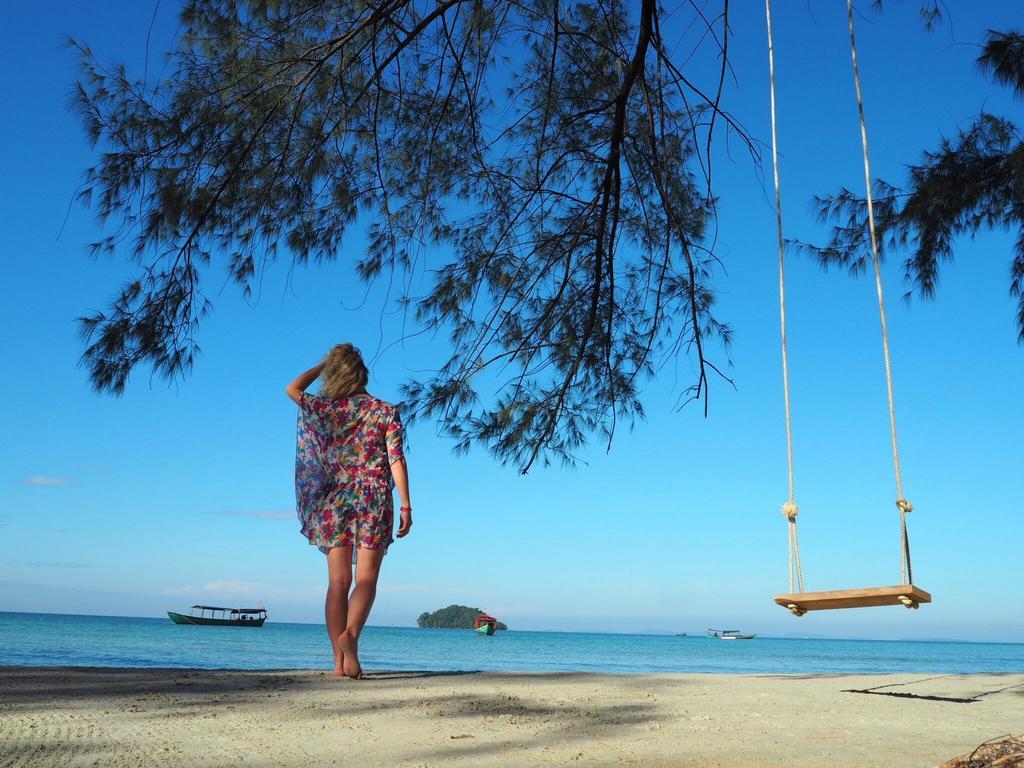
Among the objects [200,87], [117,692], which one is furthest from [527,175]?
[117,692]

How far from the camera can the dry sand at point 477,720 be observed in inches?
98.7

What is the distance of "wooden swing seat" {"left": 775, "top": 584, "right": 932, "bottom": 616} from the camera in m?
3.15

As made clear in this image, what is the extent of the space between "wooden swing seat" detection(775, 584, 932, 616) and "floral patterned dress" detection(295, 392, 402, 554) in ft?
6.29

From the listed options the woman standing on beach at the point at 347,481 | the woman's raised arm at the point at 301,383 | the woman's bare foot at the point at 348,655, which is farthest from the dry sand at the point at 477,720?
the woman's raised arm at the point at 301,383

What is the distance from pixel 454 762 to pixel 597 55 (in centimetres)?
368

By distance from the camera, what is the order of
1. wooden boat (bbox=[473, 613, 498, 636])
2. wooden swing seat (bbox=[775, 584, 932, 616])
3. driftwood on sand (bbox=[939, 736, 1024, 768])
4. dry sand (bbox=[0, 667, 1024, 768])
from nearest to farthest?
driftwood on sand (bbox=[939, 736, 1024, 768]), dry sand (bbox=[0, 667, 1024, 768]), wooden swing seat (bbox=[775, 584, 932, 616]), wooden boat (bbox=[473, 613, 498, 636])

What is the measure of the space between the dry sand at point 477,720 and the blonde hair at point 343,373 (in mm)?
1392

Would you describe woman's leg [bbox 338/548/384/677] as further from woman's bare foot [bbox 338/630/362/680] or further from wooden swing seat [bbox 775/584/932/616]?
wooden swing seat [bbox 775/584/932/616]

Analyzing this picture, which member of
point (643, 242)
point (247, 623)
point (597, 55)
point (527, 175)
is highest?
point (597, 55)

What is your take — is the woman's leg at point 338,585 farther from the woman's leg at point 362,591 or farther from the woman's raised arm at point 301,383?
the woman's raised arm at point 301,383

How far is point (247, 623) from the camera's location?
51938 millimetres

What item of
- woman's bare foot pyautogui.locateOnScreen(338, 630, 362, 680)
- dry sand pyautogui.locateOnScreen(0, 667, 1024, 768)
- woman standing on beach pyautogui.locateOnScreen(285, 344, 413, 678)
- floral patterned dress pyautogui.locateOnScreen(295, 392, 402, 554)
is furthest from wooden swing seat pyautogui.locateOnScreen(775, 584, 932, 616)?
woman's bare foot pyautogui.locateOnScreen(338, 630, 362, 680)

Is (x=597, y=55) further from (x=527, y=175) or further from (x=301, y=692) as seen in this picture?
(x=301, y=692)

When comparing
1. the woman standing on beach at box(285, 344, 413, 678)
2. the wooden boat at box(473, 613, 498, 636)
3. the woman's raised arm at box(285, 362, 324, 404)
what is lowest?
the wooden boat at box(473, 613, 498, 636)
